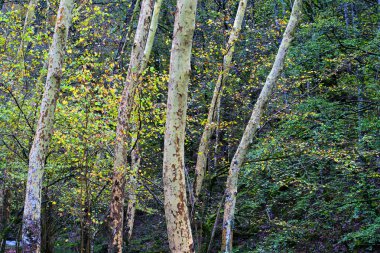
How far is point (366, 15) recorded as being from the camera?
12906 mm

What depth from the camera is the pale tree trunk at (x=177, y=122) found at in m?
4.76

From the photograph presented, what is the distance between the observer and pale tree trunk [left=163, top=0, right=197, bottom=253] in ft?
15.6

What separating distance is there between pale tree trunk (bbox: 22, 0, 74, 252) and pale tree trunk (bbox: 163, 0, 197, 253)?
290 cm

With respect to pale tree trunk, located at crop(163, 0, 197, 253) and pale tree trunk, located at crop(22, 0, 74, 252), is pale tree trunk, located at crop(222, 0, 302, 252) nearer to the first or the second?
pale tree trunk, located at crop(22, 0, 74, 252)

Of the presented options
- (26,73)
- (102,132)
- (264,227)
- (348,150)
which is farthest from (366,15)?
(26,73)

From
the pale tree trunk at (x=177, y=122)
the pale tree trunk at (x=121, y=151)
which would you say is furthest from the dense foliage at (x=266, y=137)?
the pale tree trunk at (x=177, y=122)

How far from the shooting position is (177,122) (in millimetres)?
4801

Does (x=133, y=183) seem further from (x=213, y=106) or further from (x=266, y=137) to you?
(x=266, y=137)

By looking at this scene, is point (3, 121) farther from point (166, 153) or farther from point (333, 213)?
point (333, 213)

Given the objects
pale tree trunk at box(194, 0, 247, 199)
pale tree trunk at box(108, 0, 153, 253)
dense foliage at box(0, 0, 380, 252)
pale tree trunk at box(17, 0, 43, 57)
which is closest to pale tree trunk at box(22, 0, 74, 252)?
dense foliage at box(0, 0, 380, 252)

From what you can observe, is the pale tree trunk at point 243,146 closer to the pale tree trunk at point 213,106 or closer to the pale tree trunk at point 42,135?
the pale tree trunk at point 213,106

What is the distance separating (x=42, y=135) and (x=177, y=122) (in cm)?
305

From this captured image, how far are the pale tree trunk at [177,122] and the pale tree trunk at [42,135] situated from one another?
290 centimetres

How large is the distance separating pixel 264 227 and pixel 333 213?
2.40 meters
